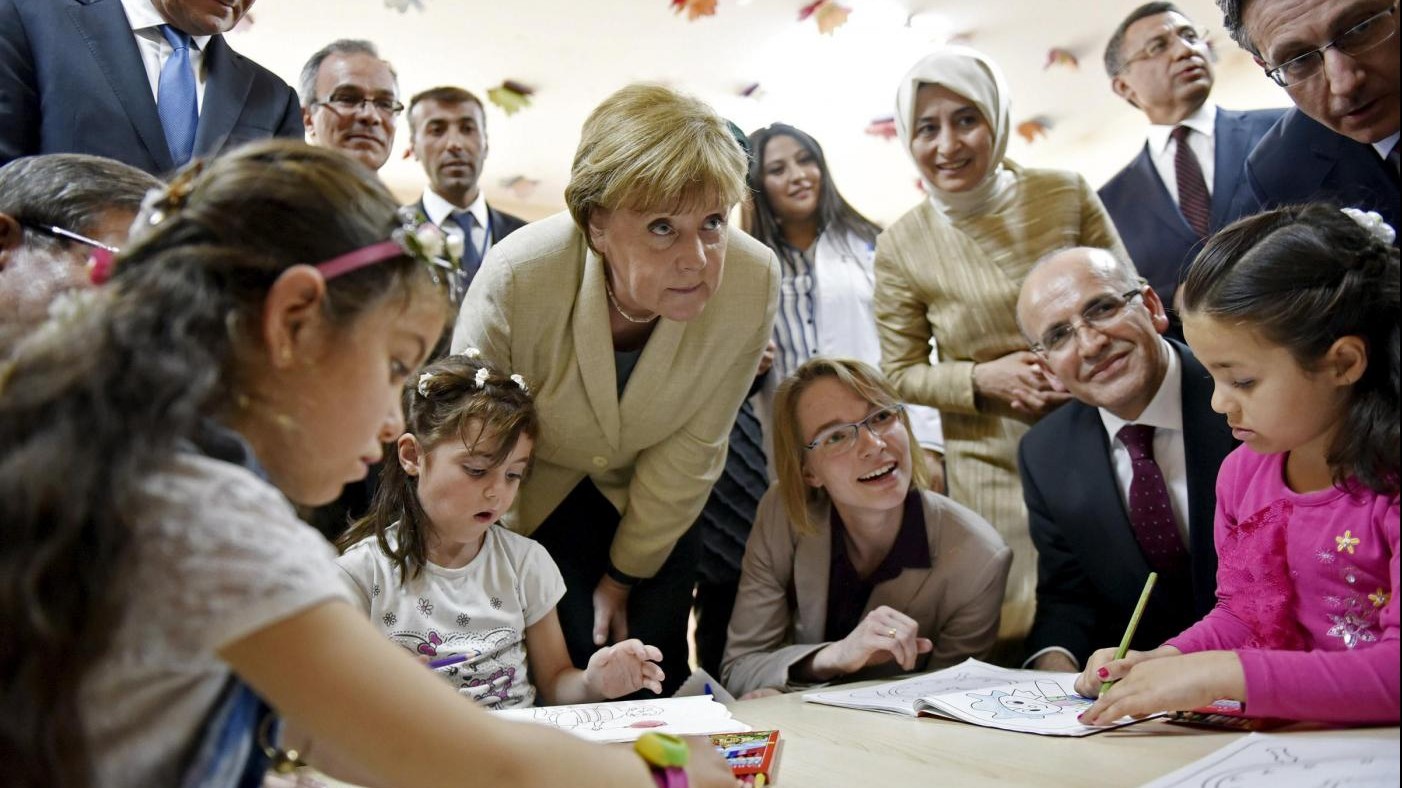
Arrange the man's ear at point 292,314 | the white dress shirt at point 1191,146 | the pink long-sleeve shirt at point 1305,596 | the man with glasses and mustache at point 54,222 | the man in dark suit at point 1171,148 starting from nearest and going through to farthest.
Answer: the man's ear at point 292,314, the pink long-sleeve shirt at point 1305,596, the man with glasses and mustache at point 54,222, the man in dark suit at point 1171,148, the white dress shirt at point 1191,146

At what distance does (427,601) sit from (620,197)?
2.23 ft

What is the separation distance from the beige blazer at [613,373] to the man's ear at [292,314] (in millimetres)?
977

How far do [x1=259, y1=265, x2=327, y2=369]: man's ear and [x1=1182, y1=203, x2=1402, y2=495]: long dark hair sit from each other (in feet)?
3.03

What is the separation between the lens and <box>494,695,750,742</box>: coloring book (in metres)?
1.24

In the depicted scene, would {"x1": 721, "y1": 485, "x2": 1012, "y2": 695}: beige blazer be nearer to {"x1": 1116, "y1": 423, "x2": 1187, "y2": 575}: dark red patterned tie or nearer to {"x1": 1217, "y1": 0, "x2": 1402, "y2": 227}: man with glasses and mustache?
{"x1": 1116, "y1": 423, "x2": 1187, "y2": 575}: dark red patterned tie

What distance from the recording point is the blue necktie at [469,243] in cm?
274

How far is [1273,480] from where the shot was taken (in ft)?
3.96

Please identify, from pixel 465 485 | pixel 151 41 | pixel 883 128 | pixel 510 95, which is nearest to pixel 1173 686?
pixel 465 485

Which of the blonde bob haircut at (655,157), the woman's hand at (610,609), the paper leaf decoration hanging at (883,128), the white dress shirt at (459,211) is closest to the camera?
the blonde bob haircut at (655,157)

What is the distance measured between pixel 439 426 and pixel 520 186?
272 cm

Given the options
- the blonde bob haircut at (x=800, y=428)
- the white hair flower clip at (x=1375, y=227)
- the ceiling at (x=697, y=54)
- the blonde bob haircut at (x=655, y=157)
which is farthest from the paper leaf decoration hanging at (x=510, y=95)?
the white hair flower clip at (x=1375, y=227)

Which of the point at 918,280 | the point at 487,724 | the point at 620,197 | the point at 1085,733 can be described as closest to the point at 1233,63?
the point at 918,280

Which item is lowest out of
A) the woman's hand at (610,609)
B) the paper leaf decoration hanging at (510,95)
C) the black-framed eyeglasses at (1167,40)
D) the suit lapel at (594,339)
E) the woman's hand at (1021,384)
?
the woman's hand at (610,609)

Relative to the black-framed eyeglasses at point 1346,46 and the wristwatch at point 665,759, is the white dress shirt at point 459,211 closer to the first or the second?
the black-framed eyeglasses at point 1346,46
